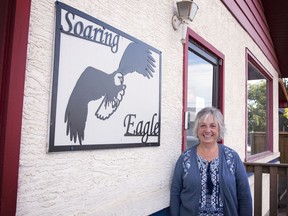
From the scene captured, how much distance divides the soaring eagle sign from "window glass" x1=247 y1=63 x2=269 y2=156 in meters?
3.51

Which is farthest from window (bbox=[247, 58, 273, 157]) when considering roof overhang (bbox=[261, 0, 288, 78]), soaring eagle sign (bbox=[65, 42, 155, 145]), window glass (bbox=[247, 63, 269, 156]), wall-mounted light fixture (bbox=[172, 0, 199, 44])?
soaring eagle sign (bbox=[65, 42, 155, 145])

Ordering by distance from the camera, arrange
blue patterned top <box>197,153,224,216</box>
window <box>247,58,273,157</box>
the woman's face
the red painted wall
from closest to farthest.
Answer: the red painted wall < blue patterned top <box>197,153,224,216</box> < the woman's face < window <box>247,58,273,157</box>

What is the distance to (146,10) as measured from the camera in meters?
2.19

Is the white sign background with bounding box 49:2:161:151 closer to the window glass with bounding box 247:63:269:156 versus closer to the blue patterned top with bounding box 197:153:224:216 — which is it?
the blue patterned top with bounding box 197:153:224:216

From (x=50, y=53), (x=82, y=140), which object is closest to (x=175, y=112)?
(x=82, y=140)

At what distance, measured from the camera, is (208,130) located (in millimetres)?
2352

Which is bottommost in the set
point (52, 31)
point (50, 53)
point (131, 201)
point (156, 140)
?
point (131, 201)

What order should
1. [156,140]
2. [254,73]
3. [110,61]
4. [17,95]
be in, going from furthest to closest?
[254,73] < [156,140] < [110,61] < [17,95]

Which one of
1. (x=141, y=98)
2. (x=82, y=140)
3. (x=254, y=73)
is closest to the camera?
(x=82, y=140)

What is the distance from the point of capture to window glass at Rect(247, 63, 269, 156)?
538 centimetres

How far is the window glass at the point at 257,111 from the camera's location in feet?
17.6

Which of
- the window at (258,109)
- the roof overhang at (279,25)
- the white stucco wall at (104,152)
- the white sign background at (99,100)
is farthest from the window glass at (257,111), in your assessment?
the white sign background at (99,100)

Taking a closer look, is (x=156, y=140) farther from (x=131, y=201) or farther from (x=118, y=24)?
(x=118, y=24)

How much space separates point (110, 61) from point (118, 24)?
263 millimetres
